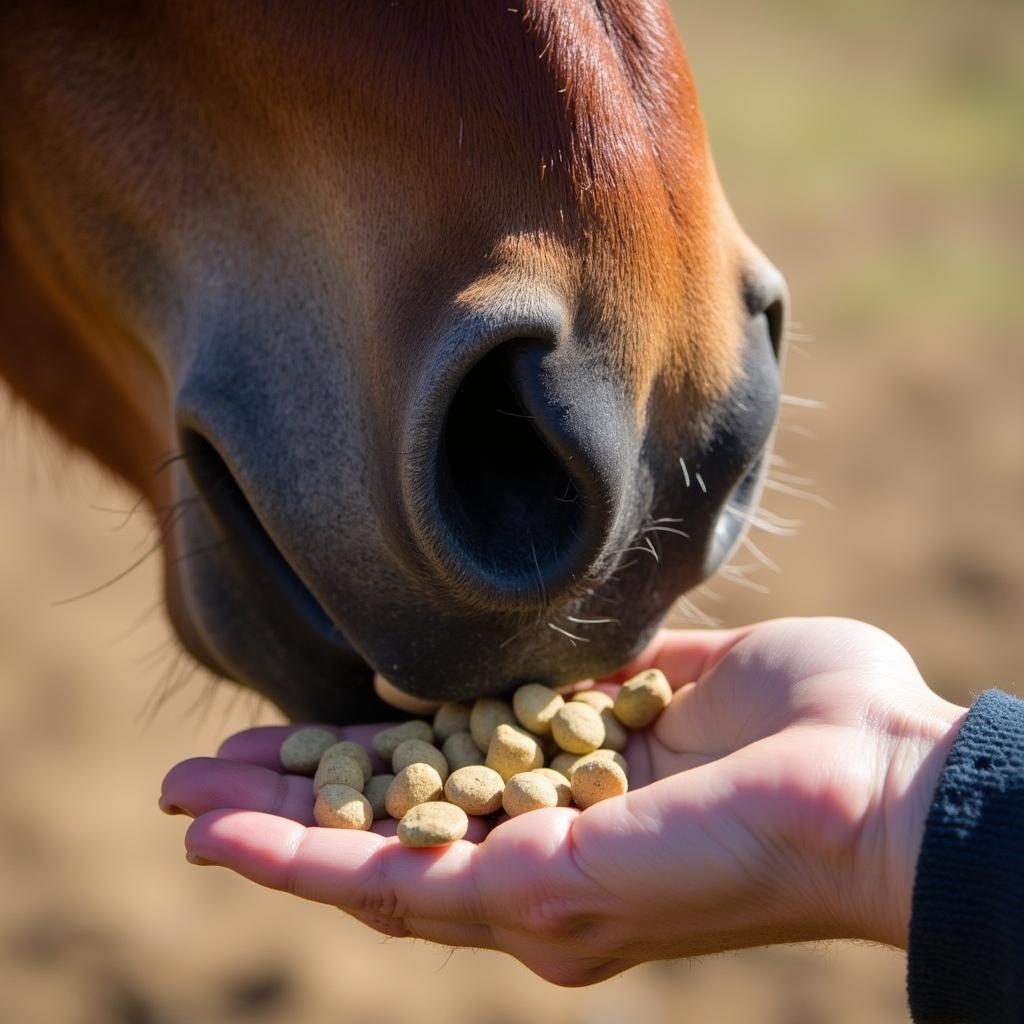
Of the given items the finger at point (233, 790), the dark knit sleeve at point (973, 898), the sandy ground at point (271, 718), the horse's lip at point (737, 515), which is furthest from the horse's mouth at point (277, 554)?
the sandy ground at point (271, 718)

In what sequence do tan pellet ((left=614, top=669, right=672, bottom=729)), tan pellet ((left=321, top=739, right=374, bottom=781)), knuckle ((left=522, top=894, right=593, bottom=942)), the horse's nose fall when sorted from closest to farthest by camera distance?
the horse's nose, knuckle ((left=522, top=894, right=593, bottom=942)), tan pellet ((left=321, top=739, right=374, bottom=781)), tan pellet ((left=614, top=669, right=672, bottom=729))

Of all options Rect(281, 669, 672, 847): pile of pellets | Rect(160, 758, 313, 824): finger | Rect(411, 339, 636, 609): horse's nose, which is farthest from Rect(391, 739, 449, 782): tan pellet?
Rect(411, 339, 636, 609): horse's nose

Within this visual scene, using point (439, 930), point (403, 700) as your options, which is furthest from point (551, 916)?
point (403, 700)

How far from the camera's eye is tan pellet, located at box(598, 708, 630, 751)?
162 cm

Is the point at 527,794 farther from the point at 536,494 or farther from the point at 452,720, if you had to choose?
the point at 536,494

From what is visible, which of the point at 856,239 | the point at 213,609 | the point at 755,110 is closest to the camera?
the point at 213,609

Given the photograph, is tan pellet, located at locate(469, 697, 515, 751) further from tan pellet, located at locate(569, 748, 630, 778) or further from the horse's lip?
the horse's lip

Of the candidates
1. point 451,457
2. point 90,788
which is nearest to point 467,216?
point 451,457

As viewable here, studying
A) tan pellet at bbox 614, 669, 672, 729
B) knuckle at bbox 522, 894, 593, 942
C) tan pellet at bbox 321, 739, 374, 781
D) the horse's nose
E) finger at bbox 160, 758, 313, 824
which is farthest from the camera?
tan pellet at bbox 614, 669, 672, 729

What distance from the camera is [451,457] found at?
129 centimetres

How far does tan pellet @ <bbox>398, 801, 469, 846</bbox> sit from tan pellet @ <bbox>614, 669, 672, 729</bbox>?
0.32m

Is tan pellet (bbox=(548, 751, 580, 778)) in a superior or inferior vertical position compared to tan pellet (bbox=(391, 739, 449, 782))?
inferior

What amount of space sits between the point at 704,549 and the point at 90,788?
222 centimetres

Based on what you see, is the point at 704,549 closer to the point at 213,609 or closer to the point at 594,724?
the point at 594,724
